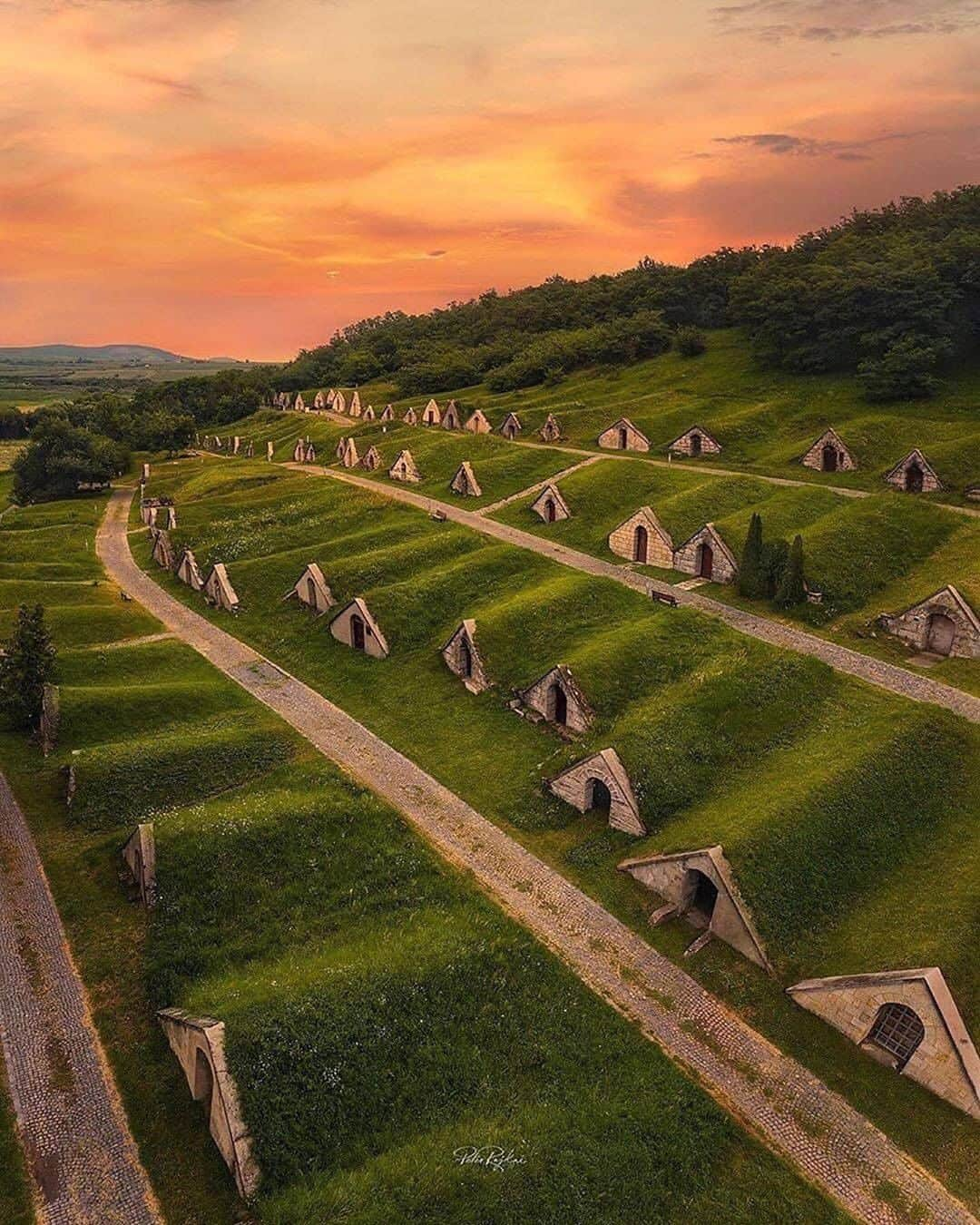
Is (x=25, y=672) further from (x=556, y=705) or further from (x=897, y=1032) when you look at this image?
(x=897, y=1032)

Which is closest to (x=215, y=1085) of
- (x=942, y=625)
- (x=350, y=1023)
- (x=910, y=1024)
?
(x=350, y=1023)

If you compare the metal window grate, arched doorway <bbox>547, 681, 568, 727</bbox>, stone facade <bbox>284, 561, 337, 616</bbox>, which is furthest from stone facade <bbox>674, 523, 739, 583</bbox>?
the metal window grate

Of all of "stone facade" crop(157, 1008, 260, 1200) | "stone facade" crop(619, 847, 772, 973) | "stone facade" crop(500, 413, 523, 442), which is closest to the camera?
"stone facade" crop(157, 1008, 260, 1200)

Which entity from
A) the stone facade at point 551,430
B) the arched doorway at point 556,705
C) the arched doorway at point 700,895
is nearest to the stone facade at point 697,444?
the stone facade at point 551,430

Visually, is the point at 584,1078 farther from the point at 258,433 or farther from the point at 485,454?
the point at 258,433

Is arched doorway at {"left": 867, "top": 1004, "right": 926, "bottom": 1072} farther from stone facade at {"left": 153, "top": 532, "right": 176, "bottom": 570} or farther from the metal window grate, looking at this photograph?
stone facade at {"left": 153, "top": 532, "right": 176, "bottom": 570}

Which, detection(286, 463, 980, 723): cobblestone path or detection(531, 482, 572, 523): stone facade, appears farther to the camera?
detection(531, 482, 572, 523): stone facade

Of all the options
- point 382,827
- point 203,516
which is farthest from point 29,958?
point 203,516
